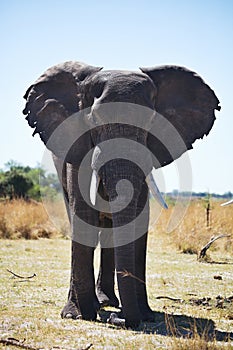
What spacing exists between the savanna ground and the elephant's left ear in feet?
4.26

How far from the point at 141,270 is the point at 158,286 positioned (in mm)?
2090

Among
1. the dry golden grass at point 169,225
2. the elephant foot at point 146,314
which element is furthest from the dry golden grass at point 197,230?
the elephant foot at point 146,314

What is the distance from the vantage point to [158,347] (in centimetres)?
550

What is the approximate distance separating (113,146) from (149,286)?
355 cm

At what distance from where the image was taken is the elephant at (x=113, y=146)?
614 centimetres

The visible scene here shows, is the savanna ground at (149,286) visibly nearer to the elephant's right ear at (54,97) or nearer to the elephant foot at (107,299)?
the elephant foot at (107,299)

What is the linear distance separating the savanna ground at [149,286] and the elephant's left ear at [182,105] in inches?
51.2

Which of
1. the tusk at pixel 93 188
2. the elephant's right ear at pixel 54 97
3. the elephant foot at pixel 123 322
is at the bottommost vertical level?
the elephant foot at pixel 123 322

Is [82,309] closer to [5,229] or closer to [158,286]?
[158,286]

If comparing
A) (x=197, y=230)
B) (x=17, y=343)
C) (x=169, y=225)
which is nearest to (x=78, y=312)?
(x=17, y=343)

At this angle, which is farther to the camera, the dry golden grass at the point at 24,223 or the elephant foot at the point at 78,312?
the dry golden grass at the point at 24,223

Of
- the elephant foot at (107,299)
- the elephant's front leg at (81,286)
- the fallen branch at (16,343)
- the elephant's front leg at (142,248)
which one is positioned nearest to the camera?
the fallen branch at (16,343)

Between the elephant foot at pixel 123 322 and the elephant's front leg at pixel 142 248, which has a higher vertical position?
the elephant's front leg at pixel 142 248

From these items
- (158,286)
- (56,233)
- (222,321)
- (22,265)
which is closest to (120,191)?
(222,321)
